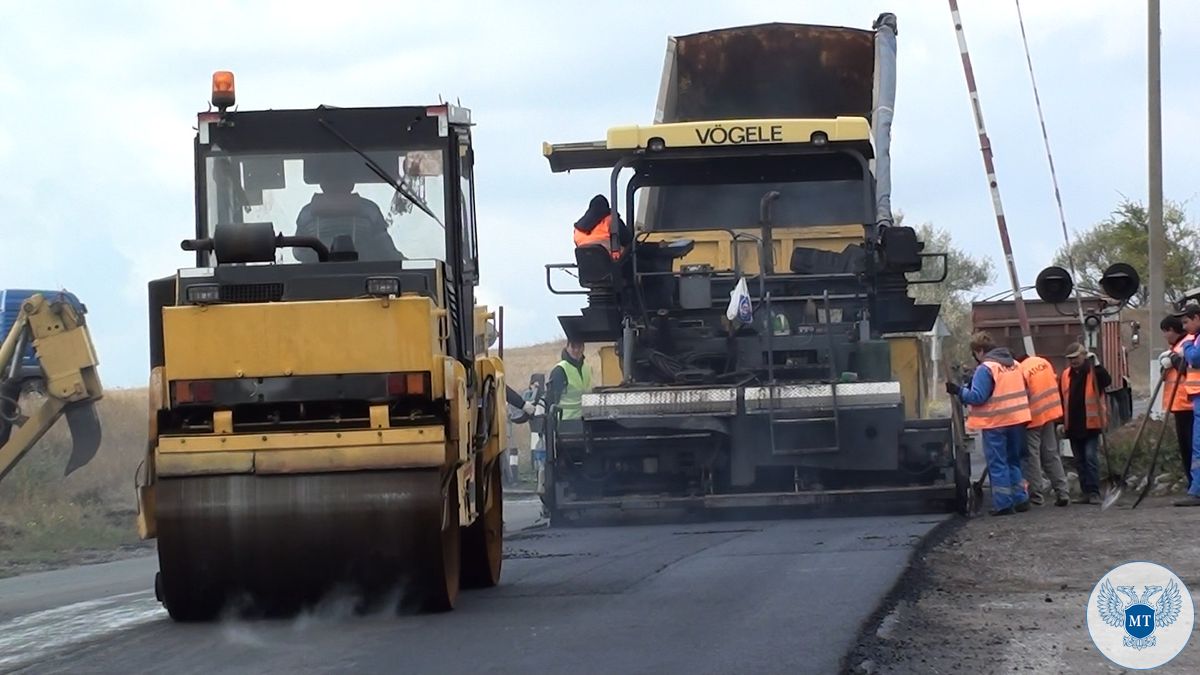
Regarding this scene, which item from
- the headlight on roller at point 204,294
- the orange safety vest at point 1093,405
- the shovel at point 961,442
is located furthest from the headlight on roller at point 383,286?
the orange safety vest at point 1093,405

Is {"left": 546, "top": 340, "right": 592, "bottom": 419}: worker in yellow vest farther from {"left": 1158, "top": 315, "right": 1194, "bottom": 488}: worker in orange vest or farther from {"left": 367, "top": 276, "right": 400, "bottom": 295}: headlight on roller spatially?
{"left": 367, "top": 276, "right": 400, "bottom": 295}: headlight on roller

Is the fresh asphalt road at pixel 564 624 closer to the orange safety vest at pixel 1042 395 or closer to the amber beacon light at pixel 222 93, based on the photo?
the amber beacon light at pixel 222 93

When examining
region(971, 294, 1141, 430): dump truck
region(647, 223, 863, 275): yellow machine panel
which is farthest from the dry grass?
region(971, 294, 1141, 430): dump truck

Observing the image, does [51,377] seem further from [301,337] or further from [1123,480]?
[1123,480]

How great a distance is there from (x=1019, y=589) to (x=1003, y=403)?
16.9 feet

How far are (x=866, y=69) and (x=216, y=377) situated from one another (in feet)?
27.9

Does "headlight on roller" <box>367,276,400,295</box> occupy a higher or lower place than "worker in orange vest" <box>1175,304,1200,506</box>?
higher

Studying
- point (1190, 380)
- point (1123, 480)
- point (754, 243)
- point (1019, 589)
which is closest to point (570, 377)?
point (754, 243)

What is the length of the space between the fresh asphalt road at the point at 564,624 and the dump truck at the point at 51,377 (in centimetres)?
347

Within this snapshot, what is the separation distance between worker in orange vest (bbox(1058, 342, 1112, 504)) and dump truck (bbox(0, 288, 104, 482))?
7.91m

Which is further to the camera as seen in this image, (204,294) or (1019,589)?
(1019,589)

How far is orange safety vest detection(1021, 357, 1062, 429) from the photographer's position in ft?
46.1

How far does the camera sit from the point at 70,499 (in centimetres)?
1939

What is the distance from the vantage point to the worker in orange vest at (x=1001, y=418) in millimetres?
13570
